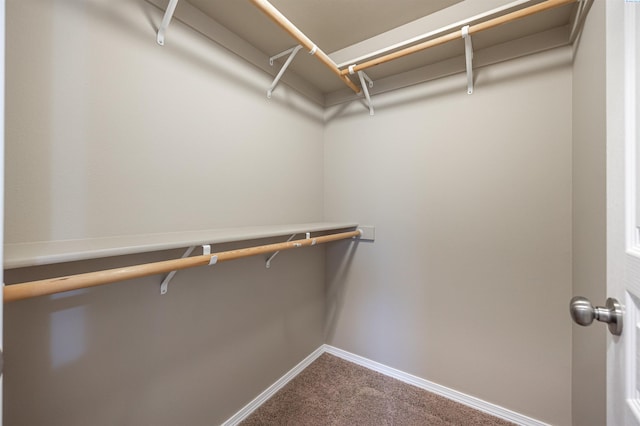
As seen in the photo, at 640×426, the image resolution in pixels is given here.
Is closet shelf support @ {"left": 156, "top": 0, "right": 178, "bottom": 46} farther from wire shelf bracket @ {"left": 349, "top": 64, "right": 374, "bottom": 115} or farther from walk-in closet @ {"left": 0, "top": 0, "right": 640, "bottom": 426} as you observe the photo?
wire shelf bracket @ {"left": 349, "top": 64, "right": 374, "bottom": 115}

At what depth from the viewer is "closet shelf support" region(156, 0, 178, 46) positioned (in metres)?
0.97

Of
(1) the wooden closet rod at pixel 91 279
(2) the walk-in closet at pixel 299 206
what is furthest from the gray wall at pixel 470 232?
(1) the wooden closet rod at pixel 91 279

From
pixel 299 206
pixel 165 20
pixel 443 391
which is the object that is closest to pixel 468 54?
pixel 299 206

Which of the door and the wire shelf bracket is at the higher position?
the wire shelf bracket

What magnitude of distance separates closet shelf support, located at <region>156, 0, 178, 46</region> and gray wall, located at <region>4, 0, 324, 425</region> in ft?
0.13

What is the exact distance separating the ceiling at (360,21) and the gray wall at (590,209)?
0.33 metres

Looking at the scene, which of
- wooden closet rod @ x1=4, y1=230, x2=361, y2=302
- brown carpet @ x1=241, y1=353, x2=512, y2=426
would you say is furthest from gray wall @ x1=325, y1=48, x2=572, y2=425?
wooden closet rod @ x1=4, y1=230, x2=361, y2=302

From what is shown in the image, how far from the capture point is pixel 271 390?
1558 millimetres

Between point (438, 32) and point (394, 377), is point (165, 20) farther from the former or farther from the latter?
point (394, 377)

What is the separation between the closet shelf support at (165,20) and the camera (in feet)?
3.19

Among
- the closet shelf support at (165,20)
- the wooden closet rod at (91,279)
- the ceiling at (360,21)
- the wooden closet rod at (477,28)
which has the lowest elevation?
the wooden closet rod at (91,279)

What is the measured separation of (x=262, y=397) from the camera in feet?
4.91

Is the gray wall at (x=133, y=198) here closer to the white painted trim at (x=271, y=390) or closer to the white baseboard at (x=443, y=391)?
the white painted trim at (x=271, y=390)

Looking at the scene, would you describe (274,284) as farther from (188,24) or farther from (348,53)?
(348,53)
